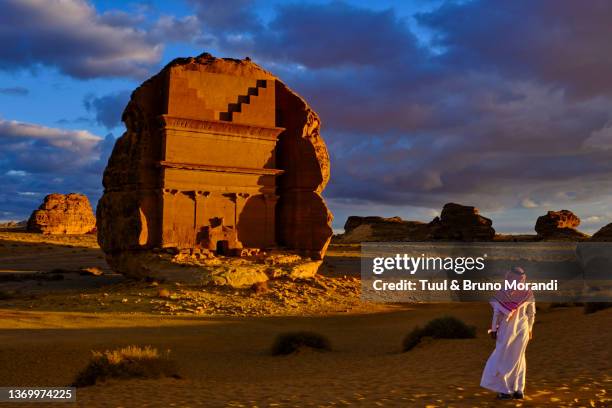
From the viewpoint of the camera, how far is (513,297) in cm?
930

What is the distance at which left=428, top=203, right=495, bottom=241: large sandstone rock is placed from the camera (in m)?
72.6

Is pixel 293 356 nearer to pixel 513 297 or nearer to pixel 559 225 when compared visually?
pixel 513 297

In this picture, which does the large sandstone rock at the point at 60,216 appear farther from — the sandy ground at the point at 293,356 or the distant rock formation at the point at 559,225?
the distant rock formation at the point at 559,225

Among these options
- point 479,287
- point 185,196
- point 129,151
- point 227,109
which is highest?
A: point 227,109

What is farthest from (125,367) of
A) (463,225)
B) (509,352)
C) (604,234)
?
(463,225)

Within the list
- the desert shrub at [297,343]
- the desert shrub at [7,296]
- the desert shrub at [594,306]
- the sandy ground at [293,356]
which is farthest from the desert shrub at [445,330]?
the desert shrub at [7,296]

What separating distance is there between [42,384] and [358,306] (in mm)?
13849

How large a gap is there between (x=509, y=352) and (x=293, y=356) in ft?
22.9

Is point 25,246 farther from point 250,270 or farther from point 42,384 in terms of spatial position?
point 42,384

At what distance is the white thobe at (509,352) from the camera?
8.95 meters

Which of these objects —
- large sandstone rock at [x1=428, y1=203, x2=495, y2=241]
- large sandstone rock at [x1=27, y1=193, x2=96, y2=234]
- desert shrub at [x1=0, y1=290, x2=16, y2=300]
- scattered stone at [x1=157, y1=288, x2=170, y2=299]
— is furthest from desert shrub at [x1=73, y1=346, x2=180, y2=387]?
large sandstone rock at [x1=27, y1=193, x2=96, y2=234]

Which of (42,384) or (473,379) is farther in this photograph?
(42,384)

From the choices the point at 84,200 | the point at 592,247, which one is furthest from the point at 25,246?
the point at 592,247

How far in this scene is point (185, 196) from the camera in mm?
23922
